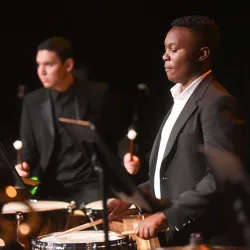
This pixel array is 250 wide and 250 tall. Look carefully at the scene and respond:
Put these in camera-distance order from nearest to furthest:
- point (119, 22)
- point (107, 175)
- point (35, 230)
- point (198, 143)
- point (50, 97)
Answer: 1. point (107, 175)
2. point (198, 143)
3. point (35, 230)
4. point (50, 97)
5. point (119, 22)

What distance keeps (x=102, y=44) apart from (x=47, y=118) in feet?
3.49

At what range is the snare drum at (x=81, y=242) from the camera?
305cm

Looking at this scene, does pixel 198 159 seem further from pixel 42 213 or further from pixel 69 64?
pixel 69 64

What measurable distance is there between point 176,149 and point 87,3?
10.5ft

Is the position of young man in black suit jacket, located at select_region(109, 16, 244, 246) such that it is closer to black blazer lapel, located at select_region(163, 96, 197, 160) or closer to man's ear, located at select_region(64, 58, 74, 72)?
black blazer lapel, located at select_region(163, 96, 197, 160)

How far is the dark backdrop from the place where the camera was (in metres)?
5.78

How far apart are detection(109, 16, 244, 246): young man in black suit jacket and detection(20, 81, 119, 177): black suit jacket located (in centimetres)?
197

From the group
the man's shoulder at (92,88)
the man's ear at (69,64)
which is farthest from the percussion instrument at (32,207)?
the man's ear at (69,64)

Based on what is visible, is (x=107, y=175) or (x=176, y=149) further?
(x=176, y=149)

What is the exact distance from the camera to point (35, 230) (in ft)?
14.0

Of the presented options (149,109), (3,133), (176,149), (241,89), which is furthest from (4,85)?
(176,149)

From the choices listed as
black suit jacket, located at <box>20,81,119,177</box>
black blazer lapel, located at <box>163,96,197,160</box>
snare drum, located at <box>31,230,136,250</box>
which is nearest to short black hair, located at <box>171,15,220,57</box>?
black blazer lapel, located at <box>163,96,197,160</box>

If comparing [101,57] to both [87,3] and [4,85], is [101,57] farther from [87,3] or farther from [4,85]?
[4,85]

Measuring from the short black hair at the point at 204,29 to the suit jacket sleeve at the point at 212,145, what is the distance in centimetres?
34
